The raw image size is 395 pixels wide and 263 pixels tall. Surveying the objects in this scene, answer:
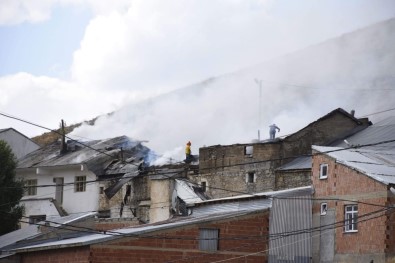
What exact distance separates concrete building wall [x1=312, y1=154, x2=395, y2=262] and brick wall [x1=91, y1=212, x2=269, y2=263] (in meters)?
2.87

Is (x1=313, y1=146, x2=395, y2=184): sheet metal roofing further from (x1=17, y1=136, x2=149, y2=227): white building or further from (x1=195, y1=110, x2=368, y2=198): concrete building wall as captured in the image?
(x1=17, y1=136, x2=149, y2=227): white building

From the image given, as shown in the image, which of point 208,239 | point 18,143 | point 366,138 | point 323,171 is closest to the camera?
point 208,239

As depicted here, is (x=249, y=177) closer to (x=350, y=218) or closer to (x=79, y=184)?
(x=79, y=184)

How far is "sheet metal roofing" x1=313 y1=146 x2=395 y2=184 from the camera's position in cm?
4472

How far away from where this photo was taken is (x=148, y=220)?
6575 cm

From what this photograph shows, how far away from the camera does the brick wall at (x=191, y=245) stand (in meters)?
43.7

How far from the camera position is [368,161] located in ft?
155

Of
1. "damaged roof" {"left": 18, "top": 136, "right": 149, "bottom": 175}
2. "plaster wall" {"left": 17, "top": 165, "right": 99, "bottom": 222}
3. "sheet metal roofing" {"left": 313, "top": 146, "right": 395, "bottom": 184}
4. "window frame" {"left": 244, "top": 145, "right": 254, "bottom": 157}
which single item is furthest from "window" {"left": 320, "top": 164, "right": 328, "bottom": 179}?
"damaged roof" {"left": 18, "top": 136, "right": 149, "bottom": 175}

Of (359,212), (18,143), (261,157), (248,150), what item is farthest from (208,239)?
(18,143)

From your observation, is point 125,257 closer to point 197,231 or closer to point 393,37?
point 197,231

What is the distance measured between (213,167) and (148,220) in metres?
5.49

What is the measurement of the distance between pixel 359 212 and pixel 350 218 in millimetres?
922

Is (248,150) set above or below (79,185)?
above

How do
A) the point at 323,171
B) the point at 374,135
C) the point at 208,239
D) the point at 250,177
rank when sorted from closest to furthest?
the point at 208,239 → the point at 323,171 → the point at 374,135 → the point at 250,177
